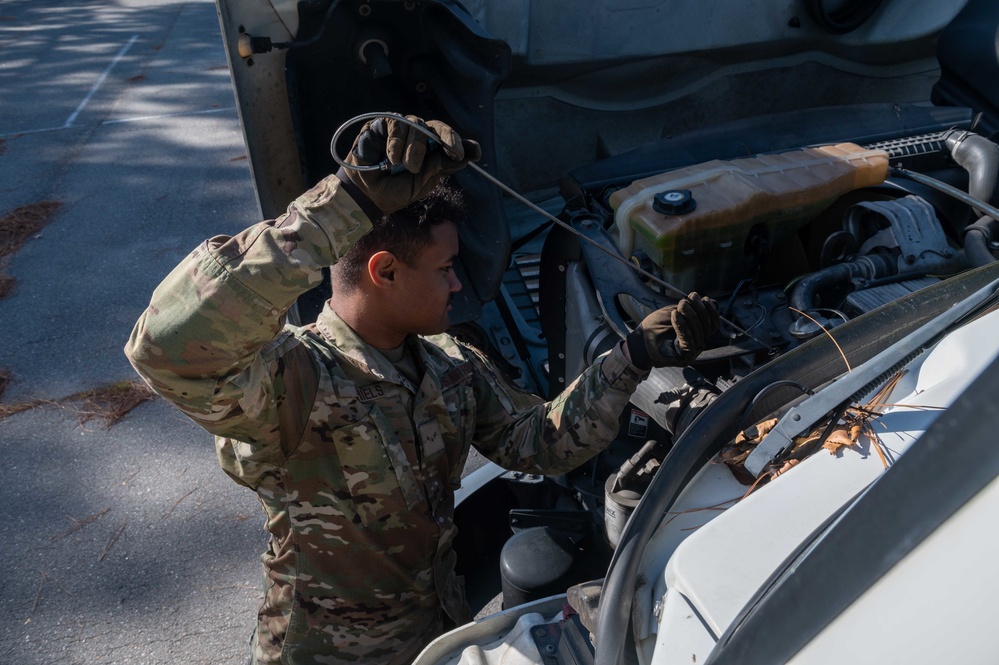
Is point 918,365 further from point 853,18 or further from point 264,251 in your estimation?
point 853,18

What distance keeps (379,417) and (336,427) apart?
4.0 inches

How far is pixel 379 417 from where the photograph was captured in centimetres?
177

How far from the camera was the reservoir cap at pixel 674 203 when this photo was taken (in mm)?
2328

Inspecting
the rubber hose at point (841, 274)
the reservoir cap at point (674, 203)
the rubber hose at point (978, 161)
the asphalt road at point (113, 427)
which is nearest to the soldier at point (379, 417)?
the rubber hose at point (841, 274)

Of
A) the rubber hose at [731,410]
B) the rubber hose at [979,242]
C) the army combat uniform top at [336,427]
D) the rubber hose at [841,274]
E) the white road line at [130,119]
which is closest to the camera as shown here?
the rubber hose at [731,410]

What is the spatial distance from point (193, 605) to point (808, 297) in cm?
244

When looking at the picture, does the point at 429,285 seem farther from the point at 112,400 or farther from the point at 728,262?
the point at 112,400

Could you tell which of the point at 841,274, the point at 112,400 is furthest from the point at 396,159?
the point at 112,400

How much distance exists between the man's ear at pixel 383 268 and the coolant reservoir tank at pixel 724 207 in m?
0.91

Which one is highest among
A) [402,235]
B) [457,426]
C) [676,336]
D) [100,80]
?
[402,235]

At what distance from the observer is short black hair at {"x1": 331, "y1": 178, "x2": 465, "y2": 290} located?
1.74 meters

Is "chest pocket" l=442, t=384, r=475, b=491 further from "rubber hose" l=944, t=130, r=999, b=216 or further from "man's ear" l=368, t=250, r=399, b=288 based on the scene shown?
"rubber hose" l=944, t=130, r=999, b=216

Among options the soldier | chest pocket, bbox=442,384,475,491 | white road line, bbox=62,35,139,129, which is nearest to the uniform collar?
the soldier

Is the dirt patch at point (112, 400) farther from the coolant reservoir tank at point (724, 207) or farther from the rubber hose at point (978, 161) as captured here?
the rubber hose at point (978, 161)
